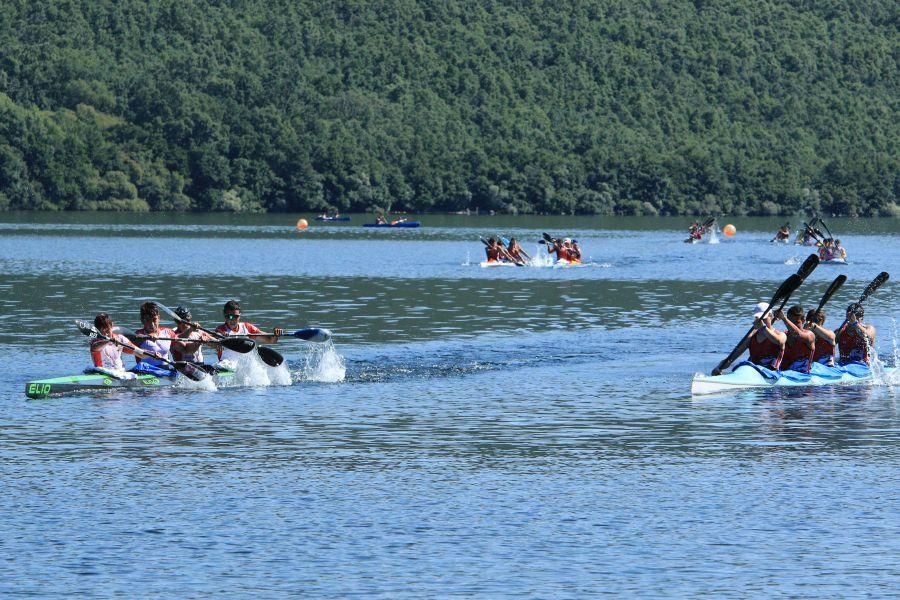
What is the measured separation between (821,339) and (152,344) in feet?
44.0

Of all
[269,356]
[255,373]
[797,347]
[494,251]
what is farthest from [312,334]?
[494,251]

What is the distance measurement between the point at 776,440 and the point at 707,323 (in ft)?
85.2

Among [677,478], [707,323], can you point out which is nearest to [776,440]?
[677,478]

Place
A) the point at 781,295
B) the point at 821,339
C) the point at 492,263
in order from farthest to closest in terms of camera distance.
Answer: the point at 492,263 → the point at 781,295 → the point at 821,339

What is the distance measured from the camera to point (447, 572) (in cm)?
1839

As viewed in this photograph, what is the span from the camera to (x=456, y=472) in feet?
79.3

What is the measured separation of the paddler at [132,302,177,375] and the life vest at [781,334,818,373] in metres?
12.2

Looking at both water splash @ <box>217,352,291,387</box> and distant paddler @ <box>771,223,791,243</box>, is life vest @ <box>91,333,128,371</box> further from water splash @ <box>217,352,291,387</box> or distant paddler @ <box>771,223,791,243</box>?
distant paddler @ <box>771,223,791,243</box>

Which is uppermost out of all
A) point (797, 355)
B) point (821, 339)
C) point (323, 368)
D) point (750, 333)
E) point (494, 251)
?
point (750, 333)

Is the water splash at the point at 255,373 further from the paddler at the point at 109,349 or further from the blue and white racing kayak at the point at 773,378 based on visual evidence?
the blue and white racing kayak at the point at 773,378

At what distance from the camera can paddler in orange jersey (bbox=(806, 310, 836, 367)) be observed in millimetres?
34969

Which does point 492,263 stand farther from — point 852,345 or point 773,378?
point 773,378

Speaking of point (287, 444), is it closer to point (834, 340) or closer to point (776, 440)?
point (776, 440)

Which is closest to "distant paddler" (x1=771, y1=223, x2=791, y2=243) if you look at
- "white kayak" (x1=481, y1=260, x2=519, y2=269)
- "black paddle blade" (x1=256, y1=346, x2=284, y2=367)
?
"white kayak" (x1=481, y1=260, x2=519, y2=269)
